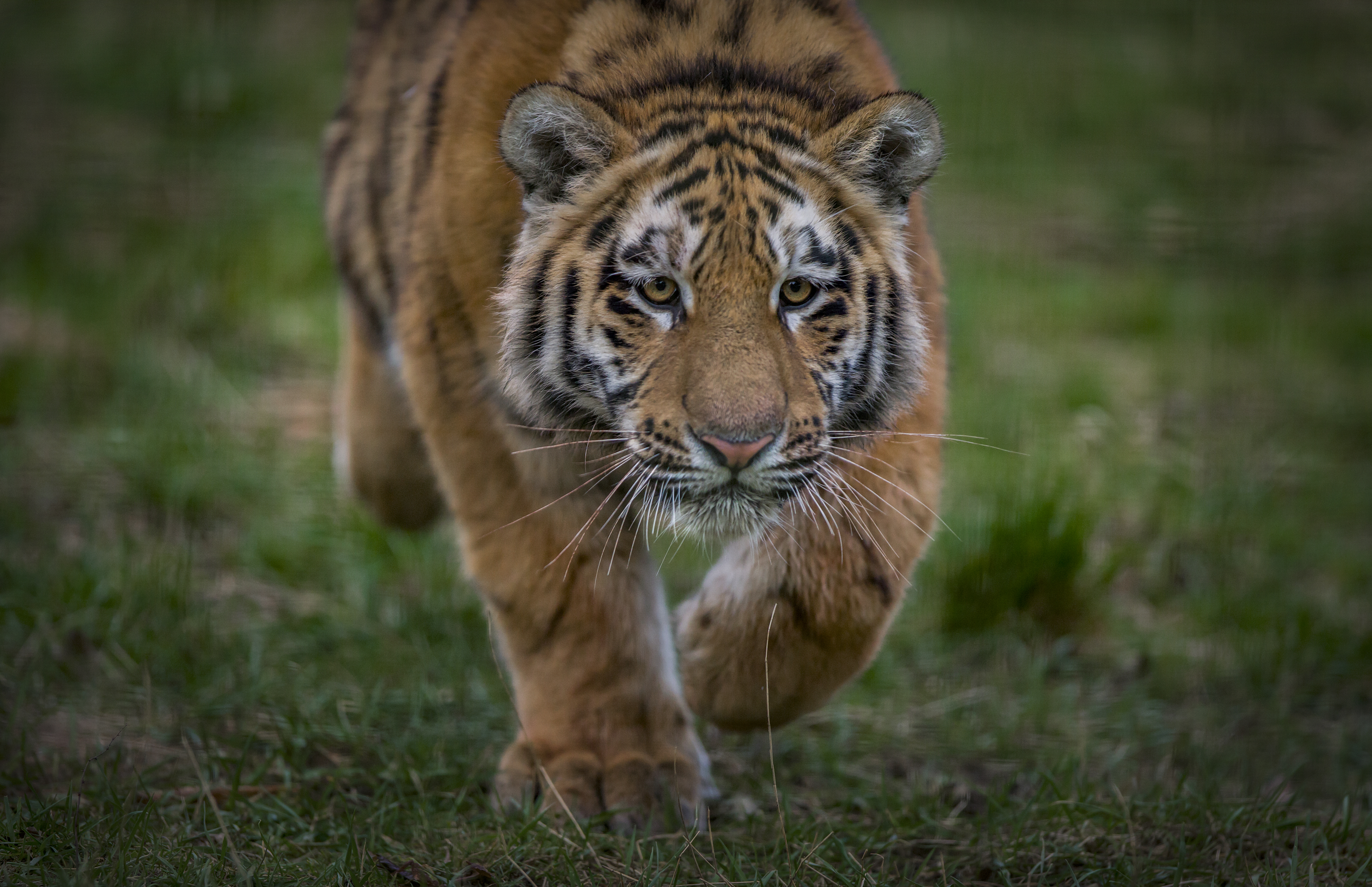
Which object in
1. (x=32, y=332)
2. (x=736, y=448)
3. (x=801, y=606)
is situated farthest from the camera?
(x=32, y=332)

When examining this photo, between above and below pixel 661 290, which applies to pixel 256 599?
below

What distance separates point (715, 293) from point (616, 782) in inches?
44.6

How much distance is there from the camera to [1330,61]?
31.4 feet

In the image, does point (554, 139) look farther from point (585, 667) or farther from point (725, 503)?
point (585, 667)

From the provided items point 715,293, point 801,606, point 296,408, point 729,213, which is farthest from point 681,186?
point 296,408

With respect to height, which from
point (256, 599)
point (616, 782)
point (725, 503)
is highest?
point (725, 503)

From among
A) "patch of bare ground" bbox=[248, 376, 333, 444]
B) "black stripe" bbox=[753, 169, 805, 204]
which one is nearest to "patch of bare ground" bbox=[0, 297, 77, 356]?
"patch of bare ground" bbox=[248, 376, 333, 444]

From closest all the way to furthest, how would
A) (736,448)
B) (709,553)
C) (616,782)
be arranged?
(736,448) → (616,782) → (709,553)

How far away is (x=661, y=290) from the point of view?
261 cm

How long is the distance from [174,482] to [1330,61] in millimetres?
8600

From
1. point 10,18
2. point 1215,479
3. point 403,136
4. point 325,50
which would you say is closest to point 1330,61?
point 1215,479

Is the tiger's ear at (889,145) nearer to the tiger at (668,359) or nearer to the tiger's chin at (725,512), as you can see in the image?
the tiger at (668,359)

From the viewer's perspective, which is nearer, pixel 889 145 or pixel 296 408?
pixel 889 145

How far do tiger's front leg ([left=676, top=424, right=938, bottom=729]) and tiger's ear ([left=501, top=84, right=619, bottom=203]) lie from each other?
2.59 ft
